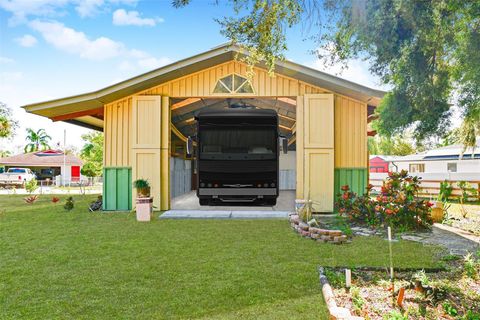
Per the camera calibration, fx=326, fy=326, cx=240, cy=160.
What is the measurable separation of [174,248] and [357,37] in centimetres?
445

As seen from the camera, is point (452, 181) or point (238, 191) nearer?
point (238, 191)

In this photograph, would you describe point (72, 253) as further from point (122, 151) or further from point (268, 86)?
point (268, 86)

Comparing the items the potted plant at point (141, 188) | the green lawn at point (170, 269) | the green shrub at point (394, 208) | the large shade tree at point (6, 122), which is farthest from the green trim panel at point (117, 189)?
the large shade tree at point (6, 122)

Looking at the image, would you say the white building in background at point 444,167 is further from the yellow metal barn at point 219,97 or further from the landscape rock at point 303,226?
the landscape rock at point 303,226

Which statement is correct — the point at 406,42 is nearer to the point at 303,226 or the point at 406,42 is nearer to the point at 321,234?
the point at 321,234

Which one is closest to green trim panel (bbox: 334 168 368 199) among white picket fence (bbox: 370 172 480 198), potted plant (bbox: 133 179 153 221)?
potted plant (bbox: 133 179 153 221)

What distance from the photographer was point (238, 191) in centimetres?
822

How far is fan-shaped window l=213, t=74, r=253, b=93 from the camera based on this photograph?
9.61m

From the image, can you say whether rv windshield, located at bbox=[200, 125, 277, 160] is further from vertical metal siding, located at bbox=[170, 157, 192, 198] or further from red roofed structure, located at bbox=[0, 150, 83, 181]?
red roofed structure, located at bbox=[0, 150, 83, 181]

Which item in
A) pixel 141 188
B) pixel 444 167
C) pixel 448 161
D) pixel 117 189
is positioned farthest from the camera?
pixel 444 167

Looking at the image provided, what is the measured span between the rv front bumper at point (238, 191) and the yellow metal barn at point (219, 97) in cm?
170

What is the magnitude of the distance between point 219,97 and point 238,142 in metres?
2.03

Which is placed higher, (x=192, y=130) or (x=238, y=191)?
(x=192, y=130)

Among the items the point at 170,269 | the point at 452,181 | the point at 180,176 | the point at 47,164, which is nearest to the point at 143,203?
the point at 170,269
